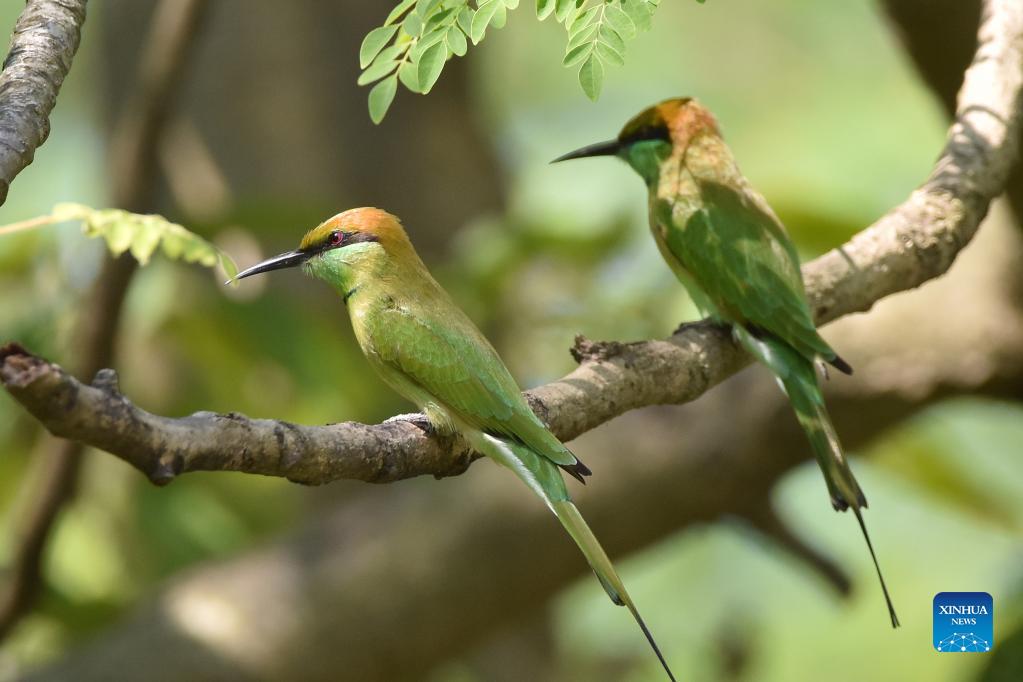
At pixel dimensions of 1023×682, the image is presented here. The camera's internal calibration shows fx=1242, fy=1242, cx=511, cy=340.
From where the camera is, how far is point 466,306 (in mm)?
3053

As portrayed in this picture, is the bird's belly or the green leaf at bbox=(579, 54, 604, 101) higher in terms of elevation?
the green leaf at bbox=(579, 54, 604, 101)

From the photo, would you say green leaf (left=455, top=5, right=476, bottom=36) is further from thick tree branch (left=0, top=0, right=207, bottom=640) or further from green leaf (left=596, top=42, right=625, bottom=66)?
thick tree branch (left=0, top=0, right=207, bottom=640)

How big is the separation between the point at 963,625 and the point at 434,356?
1.39 m

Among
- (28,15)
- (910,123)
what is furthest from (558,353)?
(910,123)

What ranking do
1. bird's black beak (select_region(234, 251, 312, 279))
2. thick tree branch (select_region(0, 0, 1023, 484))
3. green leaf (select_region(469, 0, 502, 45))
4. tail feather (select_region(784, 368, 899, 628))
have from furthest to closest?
bird's black beak (select_region(234, 251, 312, 279)), tail feather (select_region(784, 368, 899, 628)), green leaf (select_region(469, 0, 502, 45)), thick tree branch (select_region(0, 0, 1023, 484))

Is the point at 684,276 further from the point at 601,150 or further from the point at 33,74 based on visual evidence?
Answer: the point at 33,74

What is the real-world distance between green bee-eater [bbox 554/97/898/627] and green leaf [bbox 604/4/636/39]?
0.71 metres

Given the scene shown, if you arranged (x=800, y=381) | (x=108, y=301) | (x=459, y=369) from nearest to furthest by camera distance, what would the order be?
(x=459, y=369), (x=800, y=381), (x=108, y=301)

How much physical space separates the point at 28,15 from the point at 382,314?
0.63m

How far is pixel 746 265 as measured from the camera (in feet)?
7.11

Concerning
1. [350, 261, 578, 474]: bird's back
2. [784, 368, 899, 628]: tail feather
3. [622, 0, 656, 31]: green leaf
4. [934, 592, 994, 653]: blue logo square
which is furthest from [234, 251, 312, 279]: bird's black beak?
[934, 592, 994, 653]: blue logo square

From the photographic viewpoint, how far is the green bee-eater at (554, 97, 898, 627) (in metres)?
2.00

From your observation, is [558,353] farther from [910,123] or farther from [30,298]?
[910,123]

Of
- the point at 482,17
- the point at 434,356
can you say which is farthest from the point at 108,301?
the point at 482,17
